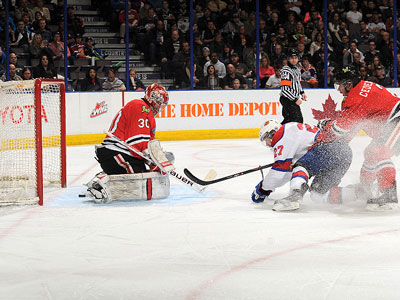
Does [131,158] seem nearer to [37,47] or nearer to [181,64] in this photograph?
[37,47]

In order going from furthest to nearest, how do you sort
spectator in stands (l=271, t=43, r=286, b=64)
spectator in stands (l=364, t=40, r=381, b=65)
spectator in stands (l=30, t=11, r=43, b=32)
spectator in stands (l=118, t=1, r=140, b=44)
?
spectator in stands (l=364, t=40, r=381, b=65) < spectator in stands (l=271, t=43, r=286, b=64) < spectator in stands (l=118, t=1, r=140, b=44) < spectator in stands (l=30, t=11, r=43, b=32)

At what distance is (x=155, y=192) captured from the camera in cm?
491

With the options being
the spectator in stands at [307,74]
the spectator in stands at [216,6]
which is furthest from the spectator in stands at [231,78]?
the spectator in stands at [216,6]

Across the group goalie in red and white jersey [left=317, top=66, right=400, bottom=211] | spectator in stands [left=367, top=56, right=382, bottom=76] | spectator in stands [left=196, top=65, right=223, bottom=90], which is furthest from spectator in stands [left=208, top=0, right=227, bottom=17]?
goalie in red and white jersey [left=317, top=66, right=400, bottom=211]

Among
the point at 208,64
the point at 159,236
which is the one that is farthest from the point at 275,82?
the point at 159,236

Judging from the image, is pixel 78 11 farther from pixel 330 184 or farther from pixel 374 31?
pixel 330 184

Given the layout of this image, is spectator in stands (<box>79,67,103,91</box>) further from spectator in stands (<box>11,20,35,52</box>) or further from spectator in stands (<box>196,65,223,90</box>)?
spectator in stands (<box>196,65,223,90</box>)

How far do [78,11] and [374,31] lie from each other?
494 centimetres

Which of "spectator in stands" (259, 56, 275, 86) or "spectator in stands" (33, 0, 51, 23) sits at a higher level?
"spectator in stands" (33, 0, 51, 23)

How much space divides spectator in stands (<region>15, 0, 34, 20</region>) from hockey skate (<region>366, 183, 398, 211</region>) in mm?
6562

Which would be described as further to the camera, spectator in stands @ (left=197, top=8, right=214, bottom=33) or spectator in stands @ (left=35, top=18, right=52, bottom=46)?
spectator in stands @ (left=197, top=8, right=214, bottom=33)

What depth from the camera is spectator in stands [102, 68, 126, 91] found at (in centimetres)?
934

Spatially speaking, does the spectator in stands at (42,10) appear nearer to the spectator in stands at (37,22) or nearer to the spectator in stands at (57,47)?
the spectator in stands at (37,22)

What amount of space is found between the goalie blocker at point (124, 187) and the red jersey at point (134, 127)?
177 millimetres
